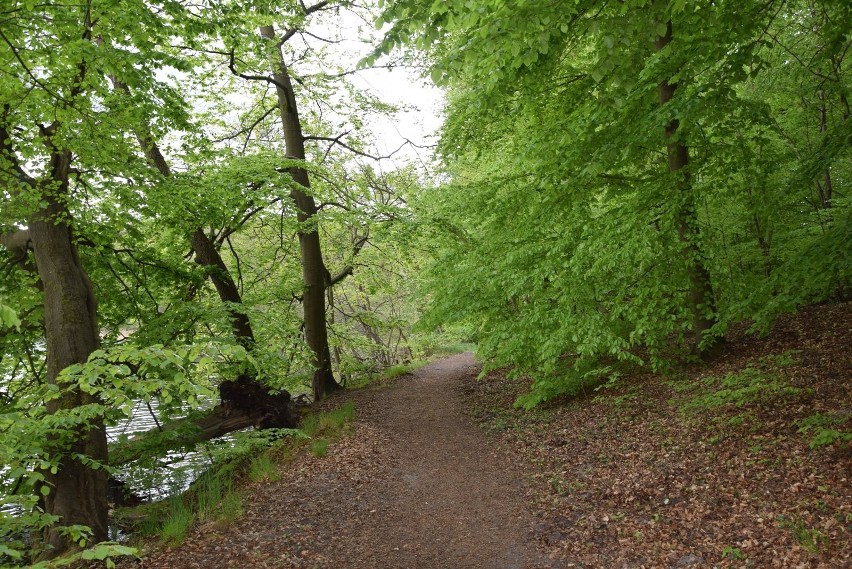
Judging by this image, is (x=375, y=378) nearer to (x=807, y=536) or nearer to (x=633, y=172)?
(x=633, y=172)

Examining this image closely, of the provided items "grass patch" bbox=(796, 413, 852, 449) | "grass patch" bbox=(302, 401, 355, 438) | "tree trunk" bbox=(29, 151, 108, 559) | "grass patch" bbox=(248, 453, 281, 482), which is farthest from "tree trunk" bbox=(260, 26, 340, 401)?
"grass patch" bbox=(796, 413, 852, 449)

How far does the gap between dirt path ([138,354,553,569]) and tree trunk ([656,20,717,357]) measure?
12.3 feet

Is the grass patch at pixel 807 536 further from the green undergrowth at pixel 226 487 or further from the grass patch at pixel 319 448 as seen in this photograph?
the grass patch at pixel 319 448

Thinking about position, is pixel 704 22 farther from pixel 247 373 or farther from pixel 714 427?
pixel 247 373

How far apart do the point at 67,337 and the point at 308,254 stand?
8.34 meters

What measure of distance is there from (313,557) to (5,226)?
18.6ft

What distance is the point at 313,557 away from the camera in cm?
552

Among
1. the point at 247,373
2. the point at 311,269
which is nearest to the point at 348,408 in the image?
the point at 247,373

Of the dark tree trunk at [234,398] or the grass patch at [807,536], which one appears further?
the dark tree trunk at [234,398]

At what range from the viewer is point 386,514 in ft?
22.2

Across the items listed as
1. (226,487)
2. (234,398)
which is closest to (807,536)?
(226,487)

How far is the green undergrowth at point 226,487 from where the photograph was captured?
20.6 ft

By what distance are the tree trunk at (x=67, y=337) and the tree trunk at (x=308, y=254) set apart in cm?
706

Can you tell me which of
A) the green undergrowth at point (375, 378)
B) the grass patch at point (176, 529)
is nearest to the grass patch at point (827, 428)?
the grass patch at point (176, 529)
